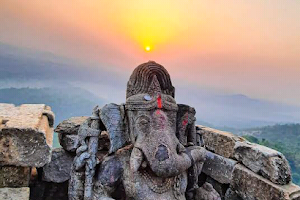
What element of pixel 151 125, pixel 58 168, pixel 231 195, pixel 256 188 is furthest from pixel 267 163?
pixel 58 168

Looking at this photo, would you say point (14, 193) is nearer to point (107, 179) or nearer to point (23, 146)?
point (23, 146)

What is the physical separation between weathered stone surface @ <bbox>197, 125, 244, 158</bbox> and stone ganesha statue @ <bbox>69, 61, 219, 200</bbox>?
1.05m

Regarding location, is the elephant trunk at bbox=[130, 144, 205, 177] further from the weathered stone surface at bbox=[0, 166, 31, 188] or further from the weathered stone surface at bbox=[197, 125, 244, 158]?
the weathered stone surface at bbox=[197, 125, 244, 158]

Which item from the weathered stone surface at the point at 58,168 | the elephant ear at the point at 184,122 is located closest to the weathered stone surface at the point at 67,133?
the weathered stone surface at the point at 58,168

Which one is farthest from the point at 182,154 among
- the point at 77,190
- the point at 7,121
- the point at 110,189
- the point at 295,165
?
the point at 295,165

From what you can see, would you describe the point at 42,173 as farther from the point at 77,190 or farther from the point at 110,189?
the point at 110,189

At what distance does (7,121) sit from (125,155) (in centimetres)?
125

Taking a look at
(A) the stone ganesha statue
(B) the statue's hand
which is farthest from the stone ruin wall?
(B) the statue's hand

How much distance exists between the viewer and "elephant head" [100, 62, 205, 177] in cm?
226

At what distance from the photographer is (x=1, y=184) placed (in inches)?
88.9

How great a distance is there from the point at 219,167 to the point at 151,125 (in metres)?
1.73

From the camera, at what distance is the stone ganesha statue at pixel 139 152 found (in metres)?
2.31

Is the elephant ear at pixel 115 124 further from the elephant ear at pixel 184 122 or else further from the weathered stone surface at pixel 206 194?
the weathered stone surface at pixel 206 194

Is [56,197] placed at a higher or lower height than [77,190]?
lower
